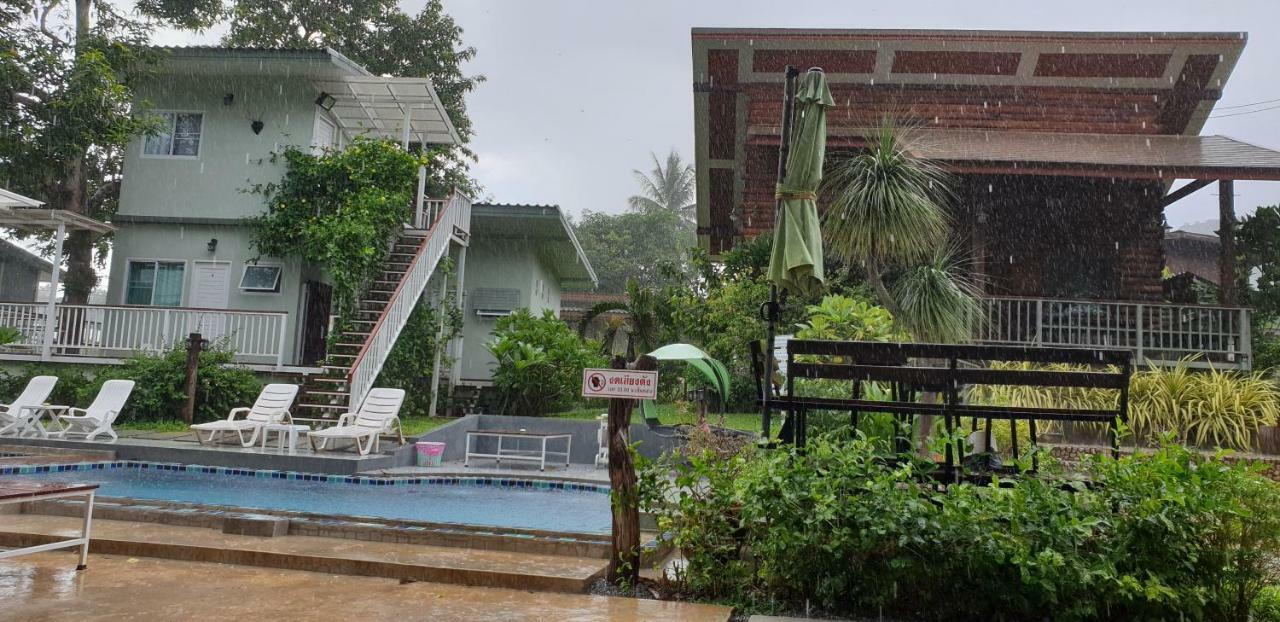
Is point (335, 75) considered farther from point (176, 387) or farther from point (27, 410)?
point (27, 410)

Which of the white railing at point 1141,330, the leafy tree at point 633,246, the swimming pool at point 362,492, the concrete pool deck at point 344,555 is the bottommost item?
the swimming pool at point 362,492

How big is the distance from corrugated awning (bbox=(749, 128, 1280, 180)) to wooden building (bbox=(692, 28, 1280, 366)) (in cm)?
11

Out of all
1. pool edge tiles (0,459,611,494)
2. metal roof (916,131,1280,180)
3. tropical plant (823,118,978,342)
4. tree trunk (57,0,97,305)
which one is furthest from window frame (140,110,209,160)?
metal roof (916,131,1280,180)

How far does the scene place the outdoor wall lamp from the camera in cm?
1457

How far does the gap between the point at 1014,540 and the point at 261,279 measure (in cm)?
1349

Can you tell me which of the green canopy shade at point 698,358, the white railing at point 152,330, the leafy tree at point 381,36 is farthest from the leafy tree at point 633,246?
the green canopy shade at point 698,358

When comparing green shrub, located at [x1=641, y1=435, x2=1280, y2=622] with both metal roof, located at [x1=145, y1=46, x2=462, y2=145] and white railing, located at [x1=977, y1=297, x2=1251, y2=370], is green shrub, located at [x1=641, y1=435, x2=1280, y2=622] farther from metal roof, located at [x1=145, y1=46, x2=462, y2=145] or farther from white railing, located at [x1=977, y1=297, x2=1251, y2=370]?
metal roof, located at [x1=145, y1=46, x2=462, y2=145]

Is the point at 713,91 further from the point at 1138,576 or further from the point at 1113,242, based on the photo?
the point at 1138,576

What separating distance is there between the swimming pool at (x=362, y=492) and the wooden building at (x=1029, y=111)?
711 centimetres

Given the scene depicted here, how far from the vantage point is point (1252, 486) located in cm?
345

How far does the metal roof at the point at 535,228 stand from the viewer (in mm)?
15375

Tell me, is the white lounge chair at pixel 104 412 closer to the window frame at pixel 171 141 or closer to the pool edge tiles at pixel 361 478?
the pool edge tiles at pixel 361 478

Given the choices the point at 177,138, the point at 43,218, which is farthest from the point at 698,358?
the point at 177,138

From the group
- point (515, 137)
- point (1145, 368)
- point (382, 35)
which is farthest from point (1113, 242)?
point (515, 137)
